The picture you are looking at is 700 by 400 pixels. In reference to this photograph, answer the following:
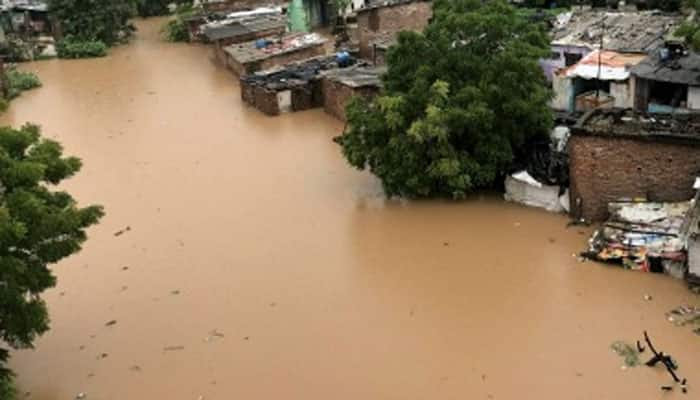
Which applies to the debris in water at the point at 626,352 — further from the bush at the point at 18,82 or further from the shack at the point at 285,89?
the bush at the point at 18,82

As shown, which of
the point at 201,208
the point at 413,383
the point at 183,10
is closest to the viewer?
the point at 413,383

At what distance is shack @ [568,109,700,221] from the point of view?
41.1 feet

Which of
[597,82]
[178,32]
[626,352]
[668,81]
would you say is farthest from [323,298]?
[178,32]

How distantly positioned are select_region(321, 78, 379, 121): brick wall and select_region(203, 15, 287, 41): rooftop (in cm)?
803

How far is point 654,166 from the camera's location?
12.8m

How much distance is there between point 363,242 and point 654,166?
489cm

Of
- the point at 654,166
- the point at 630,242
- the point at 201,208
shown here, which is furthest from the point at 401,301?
the point at 201,208

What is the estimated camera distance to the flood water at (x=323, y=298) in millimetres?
10258

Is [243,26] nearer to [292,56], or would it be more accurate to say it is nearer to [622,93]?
[292,56]

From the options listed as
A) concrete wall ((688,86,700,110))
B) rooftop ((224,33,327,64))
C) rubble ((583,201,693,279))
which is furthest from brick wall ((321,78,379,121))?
rubble ((583,201,693,279))

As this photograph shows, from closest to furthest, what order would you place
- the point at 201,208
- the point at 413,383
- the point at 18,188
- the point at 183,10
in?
the point at 18,188, the point at 413,383, the point at 201,208, the point at 183,10

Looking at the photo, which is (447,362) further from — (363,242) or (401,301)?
(363,242)

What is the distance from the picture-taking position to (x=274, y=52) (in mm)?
25828

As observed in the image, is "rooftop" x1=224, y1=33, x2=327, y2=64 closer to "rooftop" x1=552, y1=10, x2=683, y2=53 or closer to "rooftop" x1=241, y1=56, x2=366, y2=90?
"rooftop" x1=241, y1=56, x2=366, y2=90
